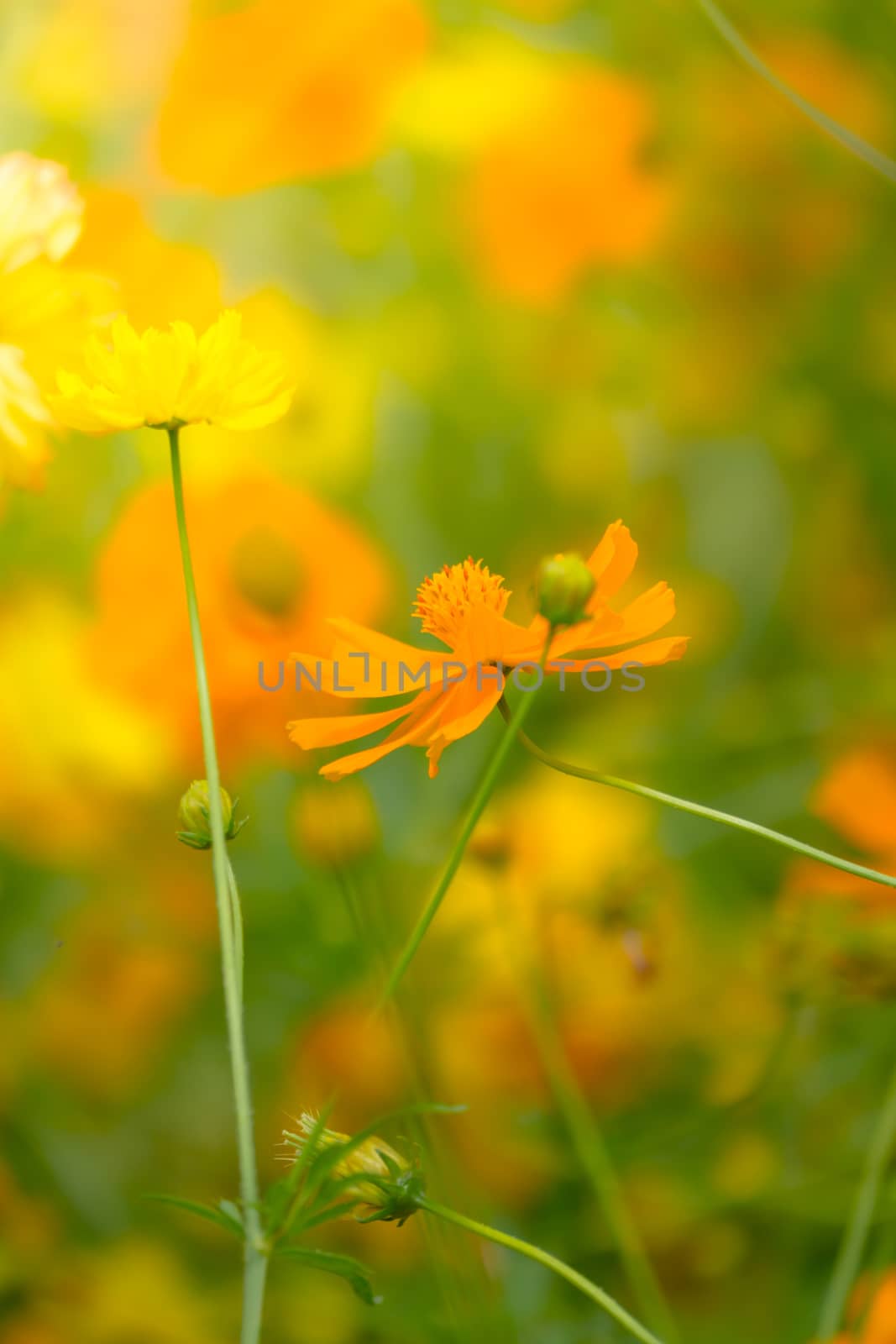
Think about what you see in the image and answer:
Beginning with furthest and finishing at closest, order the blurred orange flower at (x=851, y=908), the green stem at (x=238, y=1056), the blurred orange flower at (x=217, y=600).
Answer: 1. the blurred orange flower at (x=217, y=600)
2. the blurred orange flower at (x=851, y=908)
3. the green stem at (x=238, y=1056)

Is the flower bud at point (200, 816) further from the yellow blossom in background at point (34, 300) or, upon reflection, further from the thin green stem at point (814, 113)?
the thin green stem at point (814, 113)

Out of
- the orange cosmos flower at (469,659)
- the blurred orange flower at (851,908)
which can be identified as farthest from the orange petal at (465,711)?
the blurred orange flower at (851,908)

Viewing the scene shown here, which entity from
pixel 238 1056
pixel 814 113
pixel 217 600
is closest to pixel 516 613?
pixel 217 600

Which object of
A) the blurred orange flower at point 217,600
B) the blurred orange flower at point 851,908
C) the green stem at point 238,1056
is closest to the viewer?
the green stem at point 238,1056

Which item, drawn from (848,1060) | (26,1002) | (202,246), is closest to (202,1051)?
(26,1002)

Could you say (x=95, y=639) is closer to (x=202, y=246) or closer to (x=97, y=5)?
(x=202, y=246)

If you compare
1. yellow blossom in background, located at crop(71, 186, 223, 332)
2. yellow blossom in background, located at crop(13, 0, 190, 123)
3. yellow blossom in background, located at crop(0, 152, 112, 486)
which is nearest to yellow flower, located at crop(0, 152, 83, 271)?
yellow blossom in background, located at crop(0, 152, 112, 486)

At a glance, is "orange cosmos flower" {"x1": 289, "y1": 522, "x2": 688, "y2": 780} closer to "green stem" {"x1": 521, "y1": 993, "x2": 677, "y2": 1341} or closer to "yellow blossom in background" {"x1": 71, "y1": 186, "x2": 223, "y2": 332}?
"green stem" {"x1": 521, "y1": 993, "x2": 677, "y2": 1341}

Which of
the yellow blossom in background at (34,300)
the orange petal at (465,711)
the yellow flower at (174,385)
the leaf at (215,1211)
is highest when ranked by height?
the yellow blossom in background at (34,300)
